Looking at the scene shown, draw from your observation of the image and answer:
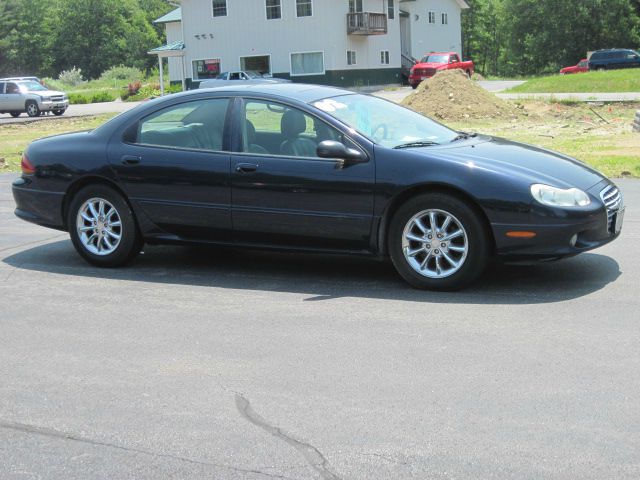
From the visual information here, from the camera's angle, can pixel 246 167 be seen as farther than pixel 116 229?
No

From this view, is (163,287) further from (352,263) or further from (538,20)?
(538,20)

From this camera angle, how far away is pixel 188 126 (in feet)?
26.5

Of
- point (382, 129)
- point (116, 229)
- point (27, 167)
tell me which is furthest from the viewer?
point (27, 167)

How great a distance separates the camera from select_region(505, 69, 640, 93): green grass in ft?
131

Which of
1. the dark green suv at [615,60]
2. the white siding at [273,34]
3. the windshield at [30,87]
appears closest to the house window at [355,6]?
the white siding at [273,34]

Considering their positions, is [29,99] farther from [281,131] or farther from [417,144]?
[417,144]

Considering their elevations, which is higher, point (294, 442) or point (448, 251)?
point (448, 251)

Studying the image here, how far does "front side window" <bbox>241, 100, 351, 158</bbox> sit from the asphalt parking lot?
107 centimetres

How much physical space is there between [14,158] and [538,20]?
213 feet

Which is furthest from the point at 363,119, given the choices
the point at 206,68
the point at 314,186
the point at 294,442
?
the point at 206,68

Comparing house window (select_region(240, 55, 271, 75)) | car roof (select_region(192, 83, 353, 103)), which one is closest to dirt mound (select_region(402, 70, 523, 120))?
car roof (select_region(192, 83, 353, 103))

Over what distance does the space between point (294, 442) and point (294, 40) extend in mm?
55287

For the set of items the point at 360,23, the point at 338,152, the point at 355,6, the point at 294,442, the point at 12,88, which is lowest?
the point at 294,442

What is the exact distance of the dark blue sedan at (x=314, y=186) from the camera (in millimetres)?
6977
